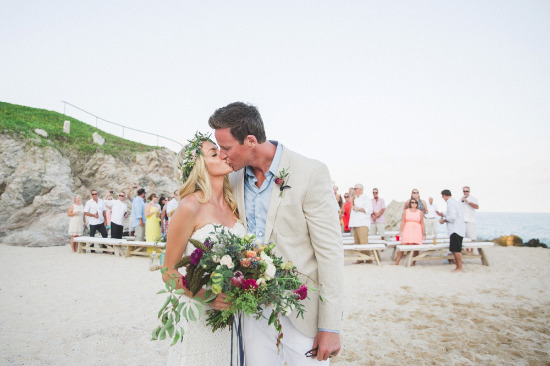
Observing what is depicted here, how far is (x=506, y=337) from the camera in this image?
5195 mm

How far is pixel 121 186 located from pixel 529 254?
21157mm

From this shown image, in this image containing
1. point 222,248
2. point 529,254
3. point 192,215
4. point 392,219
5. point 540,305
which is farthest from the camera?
point 392,219

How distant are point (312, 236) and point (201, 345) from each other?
Answer: 1194 millimetres

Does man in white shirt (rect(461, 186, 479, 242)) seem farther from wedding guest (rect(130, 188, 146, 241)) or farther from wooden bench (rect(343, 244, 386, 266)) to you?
wedding guest (rect(130, 188, 146, 241))

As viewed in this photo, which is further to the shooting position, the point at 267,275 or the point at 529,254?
the point at 529,254

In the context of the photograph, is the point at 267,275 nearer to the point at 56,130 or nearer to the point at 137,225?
the point at 137,225

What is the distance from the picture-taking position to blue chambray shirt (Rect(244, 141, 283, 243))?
95.3 inches

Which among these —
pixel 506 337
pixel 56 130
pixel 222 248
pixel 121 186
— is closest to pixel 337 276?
pixel 222 248

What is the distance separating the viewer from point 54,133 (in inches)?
837

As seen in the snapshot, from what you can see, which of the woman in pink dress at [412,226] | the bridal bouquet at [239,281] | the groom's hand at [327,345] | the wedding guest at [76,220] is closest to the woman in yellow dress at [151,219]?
the wedding guest at [76,220]

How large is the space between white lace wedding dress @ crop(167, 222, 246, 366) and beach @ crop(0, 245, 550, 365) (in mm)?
2420

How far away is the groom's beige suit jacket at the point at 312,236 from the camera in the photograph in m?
2.23

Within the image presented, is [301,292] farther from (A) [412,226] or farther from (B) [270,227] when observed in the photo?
(A) [412,226]

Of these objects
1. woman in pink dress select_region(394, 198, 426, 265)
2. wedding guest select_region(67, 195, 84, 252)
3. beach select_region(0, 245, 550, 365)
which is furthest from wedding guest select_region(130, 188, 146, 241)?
woman in pink dress select_region(394, 198, 426, 265)
